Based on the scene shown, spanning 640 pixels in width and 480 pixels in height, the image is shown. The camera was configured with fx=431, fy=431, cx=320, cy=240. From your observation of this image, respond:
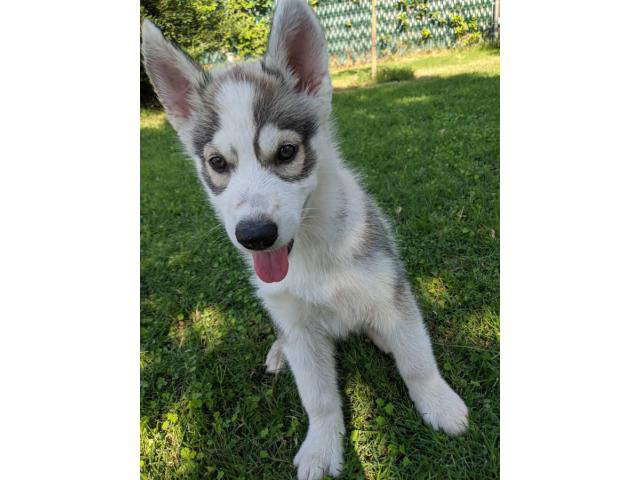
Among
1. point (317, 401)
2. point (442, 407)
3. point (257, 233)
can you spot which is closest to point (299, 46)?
point (257, 233)

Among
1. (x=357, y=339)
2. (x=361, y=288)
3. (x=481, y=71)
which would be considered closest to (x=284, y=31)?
(x=361, y=288)

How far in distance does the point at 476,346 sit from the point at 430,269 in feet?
2.68

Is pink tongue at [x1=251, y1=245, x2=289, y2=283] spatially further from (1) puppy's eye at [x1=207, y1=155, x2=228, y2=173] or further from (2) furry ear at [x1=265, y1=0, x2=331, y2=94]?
(2) furry ear at [x1=265, y1=0, x2=331, y2=94]

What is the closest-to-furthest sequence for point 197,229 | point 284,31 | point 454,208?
point 284,31
point 454,208
point 197,229

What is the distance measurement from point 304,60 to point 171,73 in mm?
641

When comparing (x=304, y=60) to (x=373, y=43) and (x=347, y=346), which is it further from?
(x=373, y=43)

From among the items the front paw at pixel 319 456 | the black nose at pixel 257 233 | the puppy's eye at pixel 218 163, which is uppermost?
the puppy's eye at pixel 218 163

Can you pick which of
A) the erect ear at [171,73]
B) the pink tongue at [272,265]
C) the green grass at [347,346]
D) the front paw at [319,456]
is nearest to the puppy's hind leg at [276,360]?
the green grass at [347,346]

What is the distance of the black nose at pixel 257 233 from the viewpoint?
1.58m

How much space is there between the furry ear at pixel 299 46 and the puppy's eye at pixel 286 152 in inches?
16.6

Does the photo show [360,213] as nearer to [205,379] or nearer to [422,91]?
[205,379]

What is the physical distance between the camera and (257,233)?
1.58m

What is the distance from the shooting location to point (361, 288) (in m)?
2.09

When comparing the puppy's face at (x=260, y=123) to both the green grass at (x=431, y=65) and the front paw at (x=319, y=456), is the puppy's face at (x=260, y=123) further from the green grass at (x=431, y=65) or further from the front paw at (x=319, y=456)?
the green grass at (x=431, y=65)
